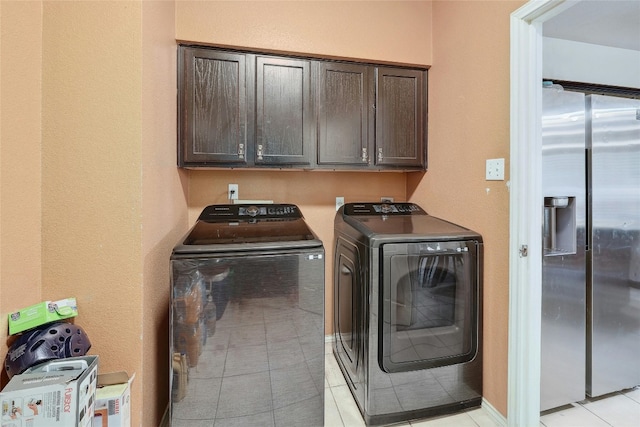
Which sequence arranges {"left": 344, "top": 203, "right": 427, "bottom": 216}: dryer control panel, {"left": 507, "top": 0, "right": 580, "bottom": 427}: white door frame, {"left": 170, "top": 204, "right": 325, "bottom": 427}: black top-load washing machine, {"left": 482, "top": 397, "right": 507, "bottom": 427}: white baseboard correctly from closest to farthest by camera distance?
{"left": 170, "top": 204, "right": 325, "bottom": 427}: black top-load washing machine < {"left": 507, "top": 0, "right": 580, "bottom": 427}: white door frame < {"left": 482, "top": 397, "right": 507, "bottom": 427}: white baseboard < {"left": 344, "top": 203, "right": 427, "bottom": 216}: dryer control panel

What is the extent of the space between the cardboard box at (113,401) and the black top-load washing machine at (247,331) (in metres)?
0.18

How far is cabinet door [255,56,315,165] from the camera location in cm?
200

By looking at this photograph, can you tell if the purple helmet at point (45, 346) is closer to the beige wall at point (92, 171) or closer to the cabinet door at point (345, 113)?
the beige wall at point (92, 171)

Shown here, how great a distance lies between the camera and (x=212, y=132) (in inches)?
76.1

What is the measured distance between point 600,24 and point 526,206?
Result: 71.0 inches

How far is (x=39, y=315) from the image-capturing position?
1108 millimetres

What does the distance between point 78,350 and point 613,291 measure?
9.32 ft

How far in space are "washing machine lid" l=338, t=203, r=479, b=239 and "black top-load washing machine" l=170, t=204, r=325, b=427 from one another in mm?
492

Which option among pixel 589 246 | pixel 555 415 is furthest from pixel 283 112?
pixel 555 415

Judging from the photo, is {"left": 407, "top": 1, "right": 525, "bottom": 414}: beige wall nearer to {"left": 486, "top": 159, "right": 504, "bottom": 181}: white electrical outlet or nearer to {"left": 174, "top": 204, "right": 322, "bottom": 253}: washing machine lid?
{"left": 486, "top": 159, "right": 504, "bottom": 181}: white electrical outlet

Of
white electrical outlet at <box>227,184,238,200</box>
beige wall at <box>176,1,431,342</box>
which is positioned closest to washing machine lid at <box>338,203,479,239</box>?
beige wall at <box>176,1,431,342</box>

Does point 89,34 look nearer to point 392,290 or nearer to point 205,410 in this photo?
point 205,410

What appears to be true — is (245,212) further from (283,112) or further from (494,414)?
(494,414)

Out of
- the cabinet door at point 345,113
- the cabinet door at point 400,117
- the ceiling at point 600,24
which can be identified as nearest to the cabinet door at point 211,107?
the cabinet door at point 345,113
